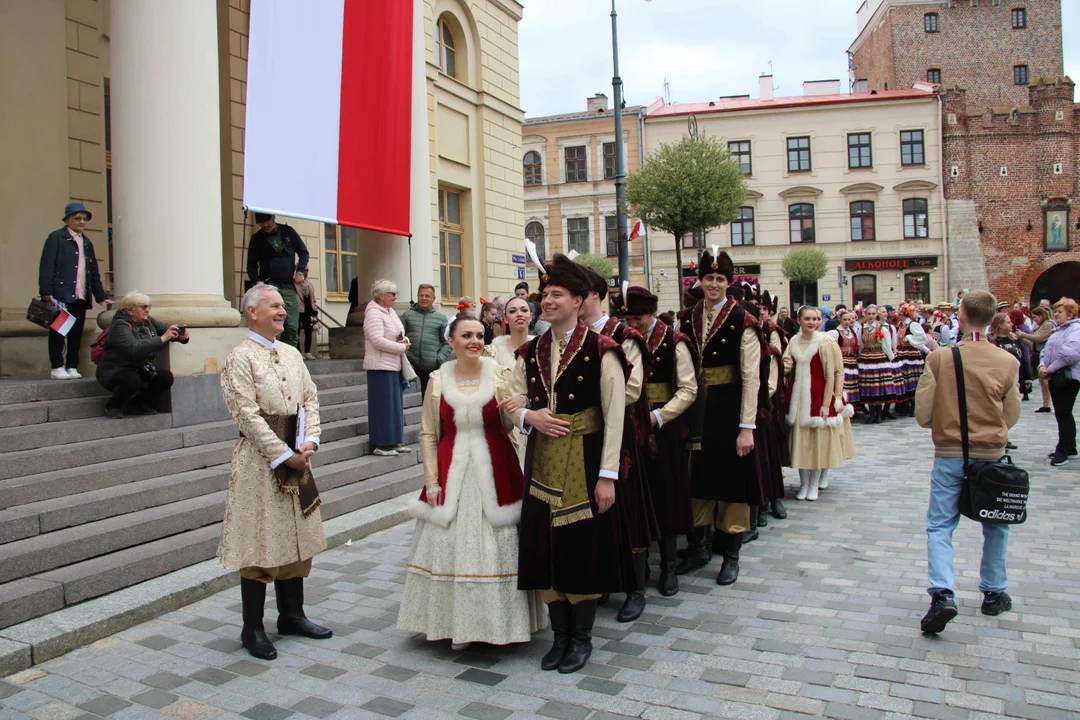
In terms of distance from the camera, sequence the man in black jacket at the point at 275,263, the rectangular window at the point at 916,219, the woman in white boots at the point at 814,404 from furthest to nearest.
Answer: the rectangular window at the point at 916,219 → the man in black jacket at the point at 275,263 → the woman in white boots at the point at 814,404

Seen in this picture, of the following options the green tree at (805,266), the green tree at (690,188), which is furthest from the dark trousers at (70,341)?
the green tree at (805,266)

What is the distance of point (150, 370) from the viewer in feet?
24.2

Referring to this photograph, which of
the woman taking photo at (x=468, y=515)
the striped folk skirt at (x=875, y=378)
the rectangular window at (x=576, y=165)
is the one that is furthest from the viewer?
the rectangular window at (x=576, y=165)

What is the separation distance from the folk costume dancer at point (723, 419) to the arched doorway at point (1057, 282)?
43.7 metres

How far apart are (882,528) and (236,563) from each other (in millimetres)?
5347

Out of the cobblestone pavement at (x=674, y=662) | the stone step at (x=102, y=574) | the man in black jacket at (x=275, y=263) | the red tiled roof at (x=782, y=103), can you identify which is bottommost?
the cobblestone pavement at (x=674, y=662)

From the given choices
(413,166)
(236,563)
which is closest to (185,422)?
(236,563)

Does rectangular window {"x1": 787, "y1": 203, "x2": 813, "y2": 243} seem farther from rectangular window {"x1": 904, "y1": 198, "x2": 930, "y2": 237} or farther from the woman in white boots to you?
the woman in white boots

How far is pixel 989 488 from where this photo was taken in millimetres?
4570

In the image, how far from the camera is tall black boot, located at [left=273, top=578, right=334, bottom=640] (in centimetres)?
478

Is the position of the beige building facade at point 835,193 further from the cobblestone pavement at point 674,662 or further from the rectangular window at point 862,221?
the cobblestone pavement at point 674,662

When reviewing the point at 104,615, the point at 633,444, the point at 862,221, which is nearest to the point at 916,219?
the point at 862,221

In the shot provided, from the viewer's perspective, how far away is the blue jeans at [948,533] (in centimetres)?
469

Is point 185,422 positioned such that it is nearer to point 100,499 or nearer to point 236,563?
point 100,499
